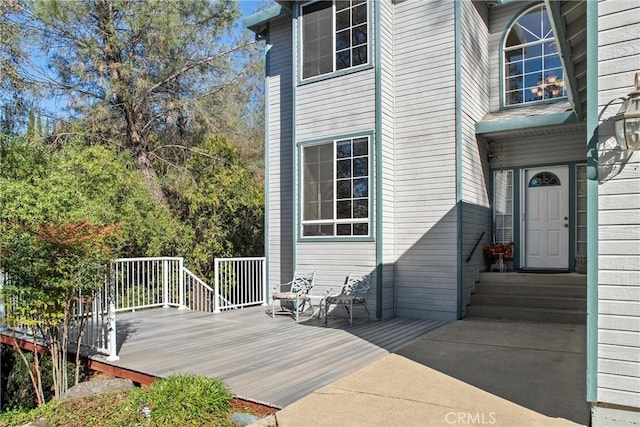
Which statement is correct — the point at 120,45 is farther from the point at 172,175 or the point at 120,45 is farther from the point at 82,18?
the point at 172,175

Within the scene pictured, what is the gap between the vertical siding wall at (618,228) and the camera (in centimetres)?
282

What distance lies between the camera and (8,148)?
28.5 ft


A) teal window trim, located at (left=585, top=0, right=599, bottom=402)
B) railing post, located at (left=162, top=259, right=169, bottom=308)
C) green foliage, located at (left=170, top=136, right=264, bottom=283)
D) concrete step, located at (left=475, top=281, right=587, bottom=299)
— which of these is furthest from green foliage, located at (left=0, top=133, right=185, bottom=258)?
teal window trim, located at (left=585, top=0, right=599, bottom=402)

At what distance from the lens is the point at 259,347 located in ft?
→ 17.2

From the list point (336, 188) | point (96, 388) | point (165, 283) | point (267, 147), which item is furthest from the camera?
point (267, 147)

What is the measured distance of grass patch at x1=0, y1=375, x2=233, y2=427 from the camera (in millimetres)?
3244

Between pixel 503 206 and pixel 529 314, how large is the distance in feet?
7.35

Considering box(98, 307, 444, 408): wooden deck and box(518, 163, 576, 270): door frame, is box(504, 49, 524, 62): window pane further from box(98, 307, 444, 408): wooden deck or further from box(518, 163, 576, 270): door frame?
box(98, 307, 444, 408): wooden deck

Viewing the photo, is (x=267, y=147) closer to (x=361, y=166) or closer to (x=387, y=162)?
(x=361, y=166)

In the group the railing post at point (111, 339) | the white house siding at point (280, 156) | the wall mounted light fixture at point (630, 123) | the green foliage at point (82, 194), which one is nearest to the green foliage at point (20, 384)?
the railing post at point (111, 339)

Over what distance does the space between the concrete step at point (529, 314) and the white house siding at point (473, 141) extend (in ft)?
0.85

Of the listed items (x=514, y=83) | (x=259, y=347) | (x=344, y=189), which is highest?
(x=514, y=83)

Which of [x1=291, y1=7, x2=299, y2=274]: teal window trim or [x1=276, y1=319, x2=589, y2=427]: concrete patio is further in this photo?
[x1=291, y1=7, x2=299, y2=274]: teal window trim

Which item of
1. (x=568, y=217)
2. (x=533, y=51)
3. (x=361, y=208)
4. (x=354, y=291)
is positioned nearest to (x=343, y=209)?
(x=361, y=208)
